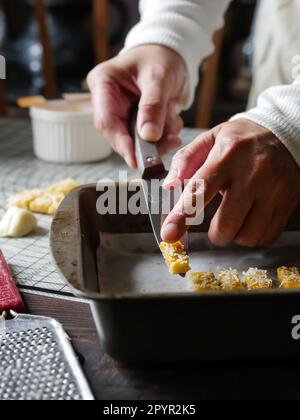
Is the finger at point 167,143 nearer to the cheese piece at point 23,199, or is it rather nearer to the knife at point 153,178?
the knife at point 153,178

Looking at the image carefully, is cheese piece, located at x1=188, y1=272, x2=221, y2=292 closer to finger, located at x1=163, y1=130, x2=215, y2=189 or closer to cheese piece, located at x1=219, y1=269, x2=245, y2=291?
cheese piece, located at x1=219, y1=269, x2=245, y2=291

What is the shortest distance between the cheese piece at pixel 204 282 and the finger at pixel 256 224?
0.21 feet

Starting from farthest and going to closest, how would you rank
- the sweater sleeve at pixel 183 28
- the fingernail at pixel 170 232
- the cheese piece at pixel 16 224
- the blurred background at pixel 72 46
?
the blurred background at pixel 72 46 → the sweater sleeve at pixel 183 28 → the cheese piece at pixel 16 224 → the fingernail at pixel 170 232

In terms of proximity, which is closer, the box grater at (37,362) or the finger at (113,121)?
the box grater at (37,362)

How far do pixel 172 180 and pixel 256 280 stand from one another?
156 mm

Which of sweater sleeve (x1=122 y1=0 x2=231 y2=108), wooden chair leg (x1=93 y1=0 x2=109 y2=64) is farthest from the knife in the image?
wooden chair leg (x1=93 y1=0 x2=109 y2=64)

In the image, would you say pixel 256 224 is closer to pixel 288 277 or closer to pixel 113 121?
pixel 288 277

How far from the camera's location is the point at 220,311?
51 cm

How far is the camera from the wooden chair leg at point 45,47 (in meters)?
1.82

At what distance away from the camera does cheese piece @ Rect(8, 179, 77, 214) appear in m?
0.95

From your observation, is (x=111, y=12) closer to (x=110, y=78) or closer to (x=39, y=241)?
(x=110, y=78)

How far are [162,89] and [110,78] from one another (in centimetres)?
10

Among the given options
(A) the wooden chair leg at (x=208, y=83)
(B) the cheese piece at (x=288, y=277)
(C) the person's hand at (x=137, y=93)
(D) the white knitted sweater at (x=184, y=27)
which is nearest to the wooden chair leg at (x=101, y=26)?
(A) the wooden chair leg at (x=208, y=83)

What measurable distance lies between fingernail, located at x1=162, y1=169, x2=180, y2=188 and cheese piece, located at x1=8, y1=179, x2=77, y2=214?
26cm
